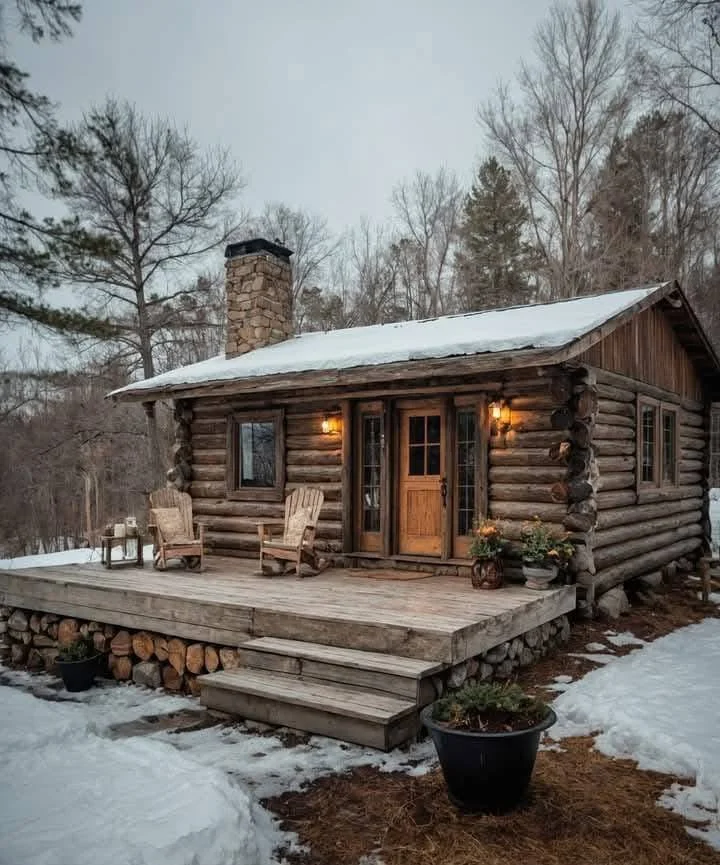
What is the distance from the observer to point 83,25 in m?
7.86

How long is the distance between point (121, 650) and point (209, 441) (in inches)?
136

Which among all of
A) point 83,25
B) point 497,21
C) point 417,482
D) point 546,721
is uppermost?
point 497,21

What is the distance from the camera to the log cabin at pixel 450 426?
21.8 feet

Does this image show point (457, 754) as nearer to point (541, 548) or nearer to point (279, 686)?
point (279, 686)

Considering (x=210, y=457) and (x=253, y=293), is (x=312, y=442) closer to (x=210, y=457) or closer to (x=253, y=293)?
(x=210, y=457)

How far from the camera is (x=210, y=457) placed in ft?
30.4

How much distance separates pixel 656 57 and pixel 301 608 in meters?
12.9

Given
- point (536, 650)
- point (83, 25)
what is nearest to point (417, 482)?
point (536, 650)

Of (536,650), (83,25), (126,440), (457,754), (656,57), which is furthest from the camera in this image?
(126,440)

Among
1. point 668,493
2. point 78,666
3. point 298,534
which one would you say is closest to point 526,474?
point 298,534

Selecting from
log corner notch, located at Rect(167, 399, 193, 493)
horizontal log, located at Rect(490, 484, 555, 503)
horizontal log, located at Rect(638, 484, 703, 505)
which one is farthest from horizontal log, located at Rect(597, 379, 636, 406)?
log corner notch, located at Rect(167, 399, 193, 493)

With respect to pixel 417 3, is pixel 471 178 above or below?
below

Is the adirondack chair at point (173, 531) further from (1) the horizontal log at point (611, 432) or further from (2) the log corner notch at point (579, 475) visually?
(1) the horizontal log at point (611, 432)

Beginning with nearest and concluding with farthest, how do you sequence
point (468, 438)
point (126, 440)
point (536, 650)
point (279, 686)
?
1. point (279, 686)
2. point (536, 650)
3. point (468, 438)
4. point (126, 440)
